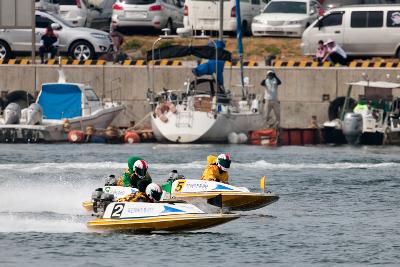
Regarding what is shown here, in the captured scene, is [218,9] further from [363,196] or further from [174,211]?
[174,211]

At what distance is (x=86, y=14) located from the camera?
206 ft

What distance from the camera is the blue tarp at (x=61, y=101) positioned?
53844mm

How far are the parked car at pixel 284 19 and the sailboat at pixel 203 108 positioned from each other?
220 inches

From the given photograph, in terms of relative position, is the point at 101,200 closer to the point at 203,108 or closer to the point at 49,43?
the point at 203,108

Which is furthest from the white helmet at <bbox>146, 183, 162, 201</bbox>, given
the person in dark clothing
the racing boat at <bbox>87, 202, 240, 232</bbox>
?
the person in dark clothing

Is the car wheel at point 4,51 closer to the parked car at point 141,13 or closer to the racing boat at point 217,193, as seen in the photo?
the parked car at point 141,13

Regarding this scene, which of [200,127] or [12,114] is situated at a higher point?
[12,114]

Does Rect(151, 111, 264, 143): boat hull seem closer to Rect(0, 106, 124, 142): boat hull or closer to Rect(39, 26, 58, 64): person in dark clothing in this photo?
Rect(0, 106, 124, 142): boat hull

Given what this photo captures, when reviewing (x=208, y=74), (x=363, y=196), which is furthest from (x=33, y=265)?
(x=208, y=74)

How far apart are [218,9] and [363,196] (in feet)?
65.2

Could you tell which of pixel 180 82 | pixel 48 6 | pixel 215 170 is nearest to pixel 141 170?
pixel 215 170

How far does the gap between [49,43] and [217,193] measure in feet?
72.3

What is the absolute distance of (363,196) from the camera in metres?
40.7

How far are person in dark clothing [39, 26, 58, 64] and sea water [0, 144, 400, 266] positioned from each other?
5.43m
